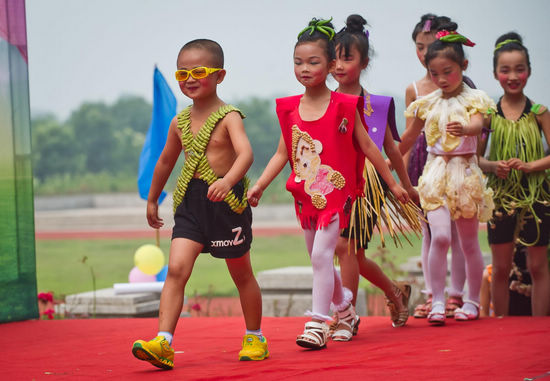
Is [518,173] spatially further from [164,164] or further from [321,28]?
[164,164]

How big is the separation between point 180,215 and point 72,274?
12040 millimetres

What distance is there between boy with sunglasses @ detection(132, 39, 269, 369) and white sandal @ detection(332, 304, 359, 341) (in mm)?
664

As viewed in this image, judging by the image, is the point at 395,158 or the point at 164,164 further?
the point at 395,158

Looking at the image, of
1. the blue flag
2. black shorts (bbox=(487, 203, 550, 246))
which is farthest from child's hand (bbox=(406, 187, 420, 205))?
the blue flag

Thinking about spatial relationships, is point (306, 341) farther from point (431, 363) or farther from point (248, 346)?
point (431, 363)

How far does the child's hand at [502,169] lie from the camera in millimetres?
5246

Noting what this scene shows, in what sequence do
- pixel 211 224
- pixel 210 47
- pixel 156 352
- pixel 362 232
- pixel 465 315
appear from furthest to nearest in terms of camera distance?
pixel 465 315, pixel 362 232, pixel 210 47, pixel 211 224, pixel 156 352

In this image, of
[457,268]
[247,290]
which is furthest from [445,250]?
[247,290]

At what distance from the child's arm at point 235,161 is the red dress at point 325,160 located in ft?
1.47

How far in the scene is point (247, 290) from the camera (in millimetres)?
3957

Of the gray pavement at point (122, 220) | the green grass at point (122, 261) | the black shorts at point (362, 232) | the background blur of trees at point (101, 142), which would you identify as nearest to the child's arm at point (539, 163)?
the black shorts at point (362, 232)

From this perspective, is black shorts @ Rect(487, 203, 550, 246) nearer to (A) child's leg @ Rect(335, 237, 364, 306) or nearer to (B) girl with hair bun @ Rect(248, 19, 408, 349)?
(A) child's leg @ Rect(335, 237, 364, 306)

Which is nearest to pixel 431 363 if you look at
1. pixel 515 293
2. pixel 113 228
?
pixel 515 293

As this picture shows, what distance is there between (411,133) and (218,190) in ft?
6.53
